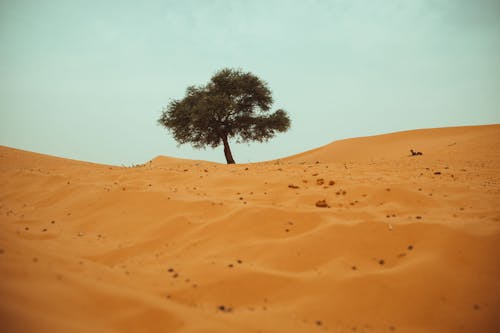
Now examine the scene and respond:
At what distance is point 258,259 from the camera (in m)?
2.73

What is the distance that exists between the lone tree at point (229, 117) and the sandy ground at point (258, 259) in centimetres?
1200

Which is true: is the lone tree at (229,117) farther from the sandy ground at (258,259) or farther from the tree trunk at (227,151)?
the sandy ground at (258,259)

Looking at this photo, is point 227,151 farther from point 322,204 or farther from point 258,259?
point 258,259

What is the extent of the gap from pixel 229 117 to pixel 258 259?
14.4 meters

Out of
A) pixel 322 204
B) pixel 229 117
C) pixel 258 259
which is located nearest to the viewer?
pixel 258 259

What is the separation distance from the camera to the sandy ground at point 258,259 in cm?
181

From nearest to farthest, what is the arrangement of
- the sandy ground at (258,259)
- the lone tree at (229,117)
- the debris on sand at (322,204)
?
the sandy ground at (258,259), the debris on sand at (322,204), the lone tree at (229,117)

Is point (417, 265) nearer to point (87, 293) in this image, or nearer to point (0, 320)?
point (87, 293)

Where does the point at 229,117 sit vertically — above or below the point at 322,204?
above

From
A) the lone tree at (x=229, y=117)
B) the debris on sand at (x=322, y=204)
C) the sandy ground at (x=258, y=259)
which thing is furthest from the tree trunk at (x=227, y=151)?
the debris on sand at (x=322, y=204)

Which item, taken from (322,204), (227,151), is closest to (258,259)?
(322,204)

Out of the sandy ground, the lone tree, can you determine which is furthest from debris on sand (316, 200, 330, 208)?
the lone tree

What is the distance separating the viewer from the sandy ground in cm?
181

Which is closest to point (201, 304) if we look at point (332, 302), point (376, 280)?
point (332, 302)
